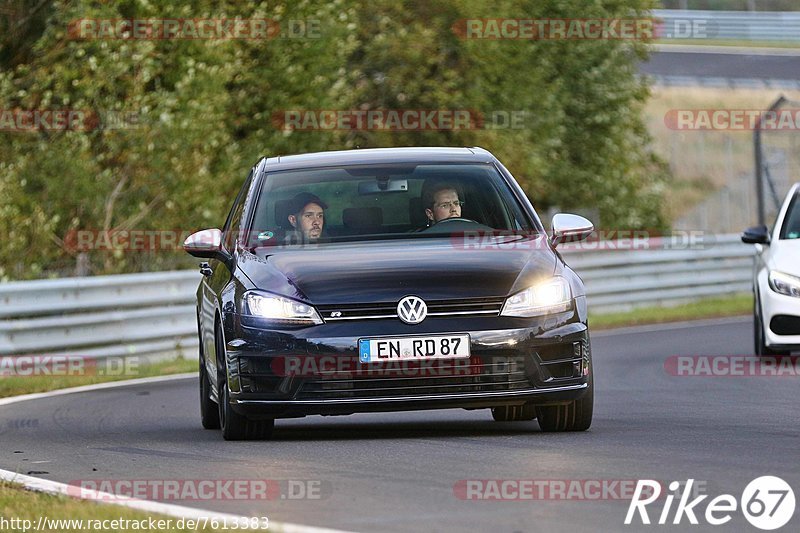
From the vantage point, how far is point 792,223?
15789 millimetres

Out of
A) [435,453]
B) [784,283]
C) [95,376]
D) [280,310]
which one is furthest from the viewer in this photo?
[95,376]

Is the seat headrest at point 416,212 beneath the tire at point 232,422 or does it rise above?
above

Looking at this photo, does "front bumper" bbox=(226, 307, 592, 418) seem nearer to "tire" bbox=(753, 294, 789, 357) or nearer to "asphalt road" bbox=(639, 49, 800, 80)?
"tire" bbox=(753, 294, 789, 357)

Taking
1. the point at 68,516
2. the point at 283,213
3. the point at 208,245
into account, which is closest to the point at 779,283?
the point at 283,213

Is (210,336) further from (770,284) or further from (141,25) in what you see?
(141,25)

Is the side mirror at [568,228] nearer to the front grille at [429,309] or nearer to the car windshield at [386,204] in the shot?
the car windshield at [386,204]

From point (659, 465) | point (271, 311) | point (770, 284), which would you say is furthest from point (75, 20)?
point (659, 465)

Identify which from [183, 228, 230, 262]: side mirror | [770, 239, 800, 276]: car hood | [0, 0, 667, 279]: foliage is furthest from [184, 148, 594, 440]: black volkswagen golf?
[0, 0, 667, 279]: foliage

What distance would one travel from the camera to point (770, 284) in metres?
15.2

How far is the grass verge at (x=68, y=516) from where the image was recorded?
22.6 ft

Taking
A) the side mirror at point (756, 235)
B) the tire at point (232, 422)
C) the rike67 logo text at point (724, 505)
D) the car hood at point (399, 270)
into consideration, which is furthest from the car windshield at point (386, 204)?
the side mirror at point (756, 235)

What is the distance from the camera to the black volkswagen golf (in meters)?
9.32

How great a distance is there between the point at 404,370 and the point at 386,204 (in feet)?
4.91

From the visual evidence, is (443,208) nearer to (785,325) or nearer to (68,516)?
(68,516)
